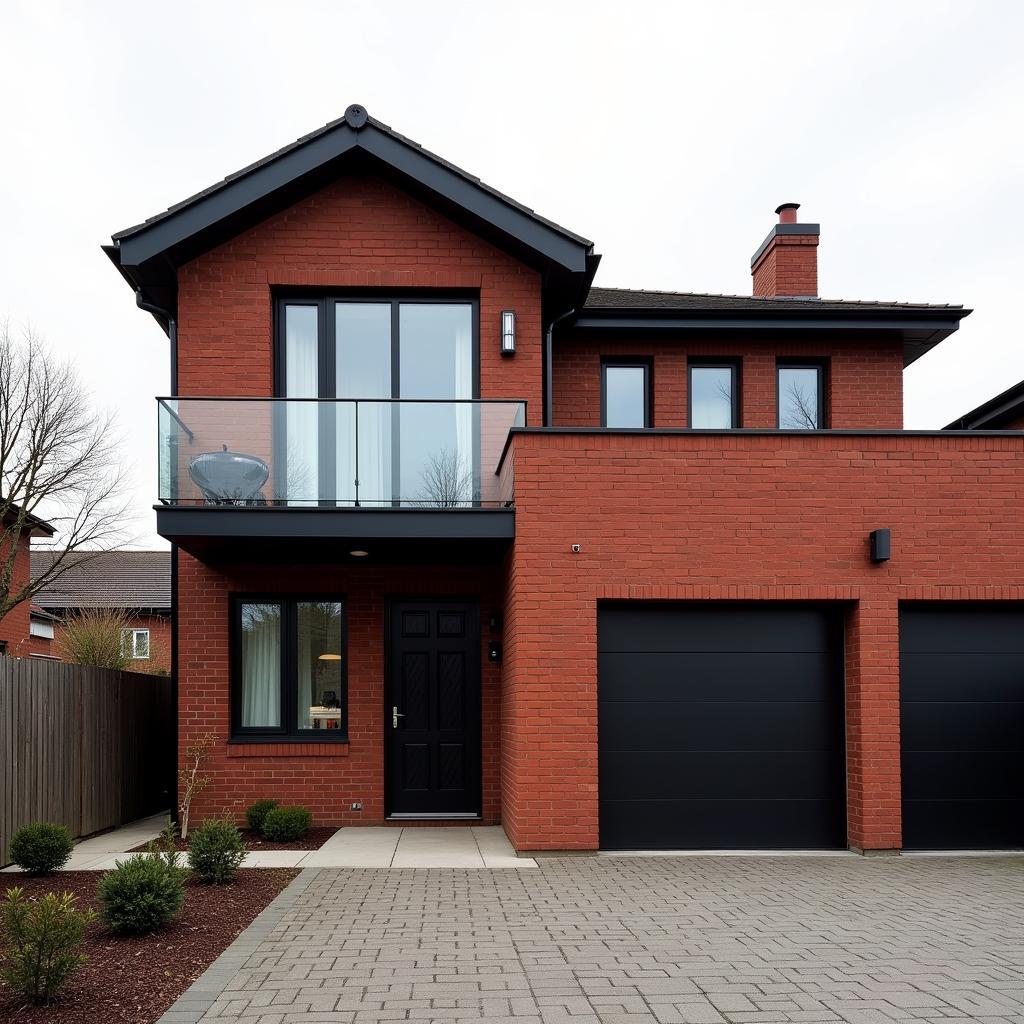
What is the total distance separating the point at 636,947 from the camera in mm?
6145

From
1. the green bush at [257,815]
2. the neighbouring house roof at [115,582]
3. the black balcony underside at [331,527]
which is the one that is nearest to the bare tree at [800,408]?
the black balcony underside at [331,527]

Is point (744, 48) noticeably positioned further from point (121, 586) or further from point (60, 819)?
point (121, 586)

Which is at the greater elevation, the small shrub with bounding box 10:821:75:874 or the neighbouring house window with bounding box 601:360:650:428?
the neighbouring house window with bounding box 601:360:650:428

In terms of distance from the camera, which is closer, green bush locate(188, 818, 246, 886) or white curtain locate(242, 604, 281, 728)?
green bush locate(188, 818, 246, 886)

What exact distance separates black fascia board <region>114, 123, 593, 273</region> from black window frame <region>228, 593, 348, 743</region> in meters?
4.20

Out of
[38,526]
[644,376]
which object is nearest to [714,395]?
[644,376]

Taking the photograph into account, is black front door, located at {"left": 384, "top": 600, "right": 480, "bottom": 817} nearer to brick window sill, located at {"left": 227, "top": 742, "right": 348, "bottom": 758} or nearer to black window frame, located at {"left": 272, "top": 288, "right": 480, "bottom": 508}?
brick window sill, located at {"left": 227, "top": 742, "right": 348, "bottom": 758}

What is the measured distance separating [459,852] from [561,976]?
407 cm

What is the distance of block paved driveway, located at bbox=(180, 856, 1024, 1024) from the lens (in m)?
5.07

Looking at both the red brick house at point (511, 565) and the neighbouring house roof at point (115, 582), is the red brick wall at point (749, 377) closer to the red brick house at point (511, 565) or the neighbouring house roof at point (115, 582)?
the red brick house at point (511, 565)

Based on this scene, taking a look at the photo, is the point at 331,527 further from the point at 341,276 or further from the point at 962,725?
the point at 962,725

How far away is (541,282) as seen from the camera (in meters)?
11.8

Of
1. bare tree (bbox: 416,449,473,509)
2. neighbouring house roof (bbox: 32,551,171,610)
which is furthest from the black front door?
neighbouring house roof (bbox: 32,551,171,610)

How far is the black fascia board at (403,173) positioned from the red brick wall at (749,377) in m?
2.35
